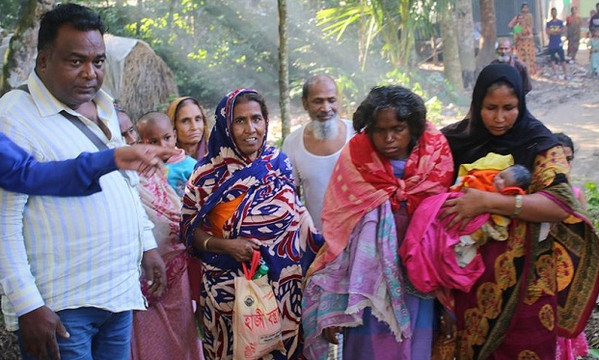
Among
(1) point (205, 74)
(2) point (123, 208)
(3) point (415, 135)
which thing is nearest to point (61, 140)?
(2) point (123, 208)

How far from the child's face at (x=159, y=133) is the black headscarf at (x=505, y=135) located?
1.70 meters

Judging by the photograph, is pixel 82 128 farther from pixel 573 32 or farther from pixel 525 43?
pixel 573 32

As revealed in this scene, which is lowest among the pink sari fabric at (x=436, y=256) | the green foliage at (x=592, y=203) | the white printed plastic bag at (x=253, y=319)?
the green foliage at (x=592, y=203)

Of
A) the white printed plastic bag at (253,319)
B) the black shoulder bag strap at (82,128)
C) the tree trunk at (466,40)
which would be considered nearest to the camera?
the black shoulder bag strap at (82,128)

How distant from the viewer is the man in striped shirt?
7.82 feet

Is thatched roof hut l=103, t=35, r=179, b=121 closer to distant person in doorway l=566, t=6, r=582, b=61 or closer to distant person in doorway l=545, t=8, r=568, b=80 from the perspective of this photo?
distant person in doorway l=545, t=8, r=568, b=80

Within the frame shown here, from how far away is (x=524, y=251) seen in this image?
301 cm

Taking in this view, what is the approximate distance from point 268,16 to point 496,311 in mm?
14236

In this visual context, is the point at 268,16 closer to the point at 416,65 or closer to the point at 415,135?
the point at 416,65

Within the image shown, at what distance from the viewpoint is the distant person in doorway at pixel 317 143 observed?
4.19m

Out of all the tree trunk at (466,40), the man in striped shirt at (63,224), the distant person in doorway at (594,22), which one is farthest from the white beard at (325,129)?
the distant person in doorway at (594,22)

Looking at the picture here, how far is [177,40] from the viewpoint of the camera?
1558 cm

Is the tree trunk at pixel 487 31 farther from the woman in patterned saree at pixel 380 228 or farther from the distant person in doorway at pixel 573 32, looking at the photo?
the woman in patterned saree at pixel 380 228

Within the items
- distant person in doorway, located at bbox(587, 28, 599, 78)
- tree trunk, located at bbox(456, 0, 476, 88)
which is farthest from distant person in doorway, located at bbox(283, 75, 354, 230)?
distant person in doorway, located at bbox(587, 28, 599, 78)
